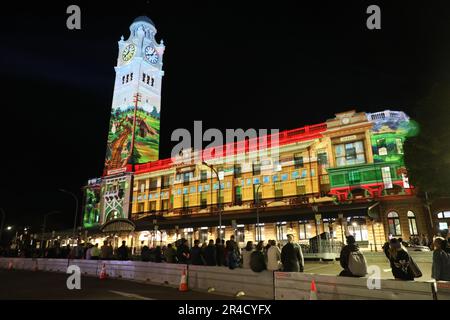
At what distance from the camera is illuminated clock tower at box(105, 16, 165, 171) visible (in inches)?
2387

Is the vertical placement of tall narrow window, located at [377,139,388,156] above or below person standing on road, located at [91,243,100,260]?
above

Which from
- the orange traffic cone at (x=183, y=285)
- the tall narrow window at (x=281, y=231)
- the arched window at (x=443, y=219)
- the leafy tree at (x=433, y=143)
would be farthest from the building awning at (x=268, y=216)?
the orange traffic cone at (x=183, y=285)

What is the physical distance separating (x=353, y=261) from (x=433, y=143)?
13110 millimetres

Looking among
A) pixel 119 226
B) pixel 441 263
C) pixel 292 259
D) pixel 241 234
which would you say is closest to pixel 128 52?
→ pixel 119 226

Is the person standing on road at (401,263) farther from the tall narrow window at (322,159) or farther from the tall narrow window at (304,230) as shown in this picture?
the tall narrow window at (322,159)

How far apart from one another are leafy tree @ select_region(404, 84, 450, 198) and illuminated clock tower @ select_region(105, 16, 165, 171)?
4836cm

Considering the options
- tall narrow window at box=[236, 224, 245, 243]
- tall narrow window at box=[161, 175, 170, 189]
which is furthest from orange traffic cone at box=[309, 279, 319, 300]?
tall narrow window at box=[161, 175, 170, 189]

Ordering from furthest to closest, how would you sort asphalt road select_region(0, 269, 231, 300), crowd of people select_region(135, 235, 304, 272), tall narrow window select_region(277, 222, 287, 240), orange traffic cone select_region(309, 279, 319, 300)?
tall narrow window select_region(277, 222, 287, 240)
asphalt road select_region(0, 269, 231, 300)
crowd of people select_region(135, 235, 304, 272)
orange traffic cone select_region(309, 279, 319, 300)

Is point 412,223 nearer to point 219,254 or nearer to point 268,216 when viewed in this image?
point 268,216

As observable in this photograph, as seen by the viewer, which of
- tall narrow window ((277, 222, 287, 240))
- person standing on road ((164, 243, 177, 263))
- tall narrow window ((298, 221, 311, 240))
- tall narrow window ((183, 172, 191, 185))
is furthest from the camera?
tall narrow window ((183, 172, 191, 185))

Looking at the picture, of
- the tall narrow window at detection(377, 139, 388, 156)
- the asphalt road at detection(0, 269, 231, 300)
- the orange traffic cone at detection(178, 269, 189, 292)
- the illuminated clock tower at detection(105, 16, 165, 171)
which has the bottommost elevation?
the asphalt road at detection(0, 269, 231, 300)

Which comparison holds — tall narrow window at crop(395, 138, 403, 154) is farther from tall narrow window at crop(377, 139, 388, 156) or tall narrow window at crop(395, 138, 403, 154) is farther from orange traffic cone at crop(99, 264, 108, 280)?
orange traffic cone at crop(99, 264, 108, 280)
